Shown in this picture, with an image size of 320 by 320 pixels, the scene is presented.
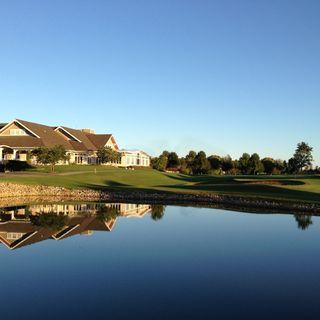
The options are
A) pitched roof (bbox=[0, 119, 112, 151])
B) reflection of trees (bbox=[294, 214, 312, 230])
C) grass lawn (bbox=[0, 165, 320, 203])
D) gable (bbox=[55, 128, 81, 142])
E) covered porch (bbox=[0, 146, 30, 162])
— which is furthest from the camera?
gable (bbox=[55, 128, 81, 142])

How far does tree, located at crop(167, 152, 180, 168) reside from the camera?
4274 inches

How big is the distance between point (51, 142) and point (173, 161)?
140ft

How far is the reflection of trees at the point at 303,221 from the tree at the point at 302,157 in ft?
260

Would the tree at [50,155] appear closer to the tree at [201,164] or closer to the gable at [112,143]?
the gable at [112,143]

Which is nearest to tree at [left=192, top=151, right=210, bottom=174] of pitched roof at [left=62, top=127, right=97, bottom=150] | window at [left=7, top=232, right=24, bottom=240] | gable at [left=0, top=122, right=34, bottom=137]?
pitched roof at [left=62, top=127, right=97, bottom=150]

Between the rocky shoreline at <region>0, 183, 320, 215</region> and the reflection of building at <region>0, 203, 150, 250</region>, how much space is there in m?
4.44

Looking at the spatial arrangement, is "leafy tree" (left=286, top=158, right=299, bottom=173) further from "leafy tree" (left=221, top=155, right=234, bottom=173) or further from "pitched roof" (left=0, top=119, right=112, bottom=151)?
"pitched roof" (left=0, top=119, right=112, bottom=151)

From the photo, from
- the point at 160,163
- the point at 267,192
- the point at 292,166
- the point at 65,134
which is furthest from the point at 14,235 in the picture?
the point at 292,166

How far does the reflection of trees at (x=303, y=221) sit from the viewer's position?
2462 centimetres

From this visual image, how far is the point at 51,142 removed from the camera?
72562 mm

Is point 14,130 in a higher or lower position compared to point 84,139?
higher

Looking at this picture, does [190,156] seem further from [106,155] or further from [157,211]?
[157,211]

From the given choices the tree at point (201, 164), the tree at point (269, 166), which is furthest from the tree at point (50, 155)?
the tree at point (269, 166)

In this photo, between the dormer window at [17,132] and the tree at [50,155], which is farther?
the dormer window at [17,132]
